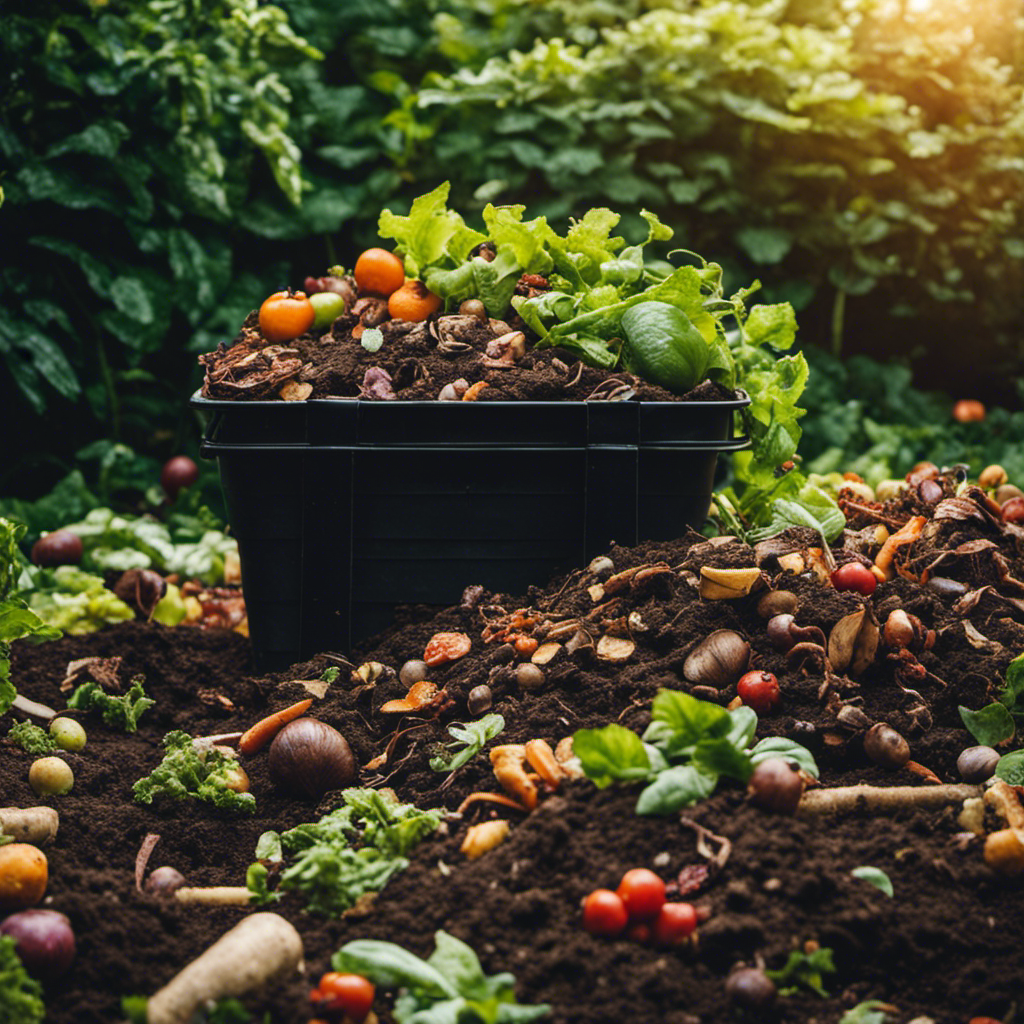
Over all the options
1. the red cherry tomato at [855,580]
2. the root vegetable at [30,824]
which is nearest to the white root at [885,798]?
the red cherry tomato at [855,580]

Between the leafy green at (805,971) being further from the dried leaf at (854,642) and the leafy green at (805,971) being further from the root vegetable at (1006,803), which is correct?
the dried leaf at (854,642)

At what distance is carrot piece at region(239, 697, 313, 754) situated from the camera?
2.13 meters

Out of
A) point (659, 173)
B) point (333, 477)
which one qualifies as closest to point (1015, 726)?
point (333, 477)

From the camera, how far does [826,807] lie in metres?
1.66

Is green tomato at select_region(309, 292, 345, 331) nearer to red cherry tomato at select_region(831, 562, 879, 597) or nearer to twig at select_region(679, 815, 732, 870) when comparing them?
red cherry tomato at select_region(831, 562, 879, 597)

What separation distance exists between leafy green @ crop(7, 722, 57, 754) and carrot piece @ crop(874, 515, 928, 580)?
187cm

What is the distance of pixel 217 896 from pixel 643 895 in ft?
2.33

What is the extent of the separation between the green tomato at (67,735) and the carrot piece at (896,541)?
1.82 meters

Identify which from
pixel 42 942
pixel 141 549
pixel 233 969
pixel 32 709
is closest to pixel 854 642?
pixel 233 969

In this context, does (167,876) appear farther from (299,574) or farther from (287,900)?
(299,574)

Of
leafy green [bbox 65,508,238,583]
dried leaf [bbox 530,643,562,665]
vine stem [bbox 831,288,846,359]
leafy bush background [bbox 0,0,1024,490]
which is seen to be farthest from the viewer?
vine stem [bbox 831,288,846,359]

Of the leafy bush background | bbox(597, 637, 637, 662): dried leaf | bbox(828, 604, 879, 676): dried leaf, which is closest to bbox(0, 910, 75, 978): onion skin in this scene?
bbox(597, 637, 637, 662): dried leaf

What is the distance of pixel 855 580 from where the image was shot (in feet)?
7.13

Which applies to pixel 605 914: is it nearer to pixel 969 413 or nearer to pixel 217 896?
pixel 217 896
